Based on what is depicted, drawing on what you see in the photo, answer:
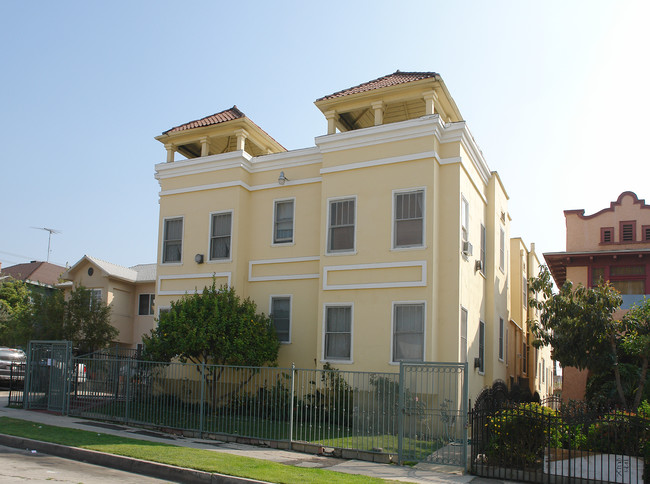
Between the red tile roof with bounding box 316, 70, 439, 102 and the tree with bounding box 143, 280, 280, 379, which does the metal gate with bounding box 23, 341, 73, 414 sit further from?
the red tile roof with bounding box 316, 70, 439, 102

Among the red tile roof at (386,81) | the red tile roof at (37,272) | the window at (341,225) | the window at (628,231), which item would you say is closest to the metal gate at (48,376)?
the window at (341,225)

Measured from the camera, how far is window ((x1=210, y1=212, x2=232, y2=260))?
64.2 ft

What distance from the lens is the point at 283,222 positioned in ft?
63.6

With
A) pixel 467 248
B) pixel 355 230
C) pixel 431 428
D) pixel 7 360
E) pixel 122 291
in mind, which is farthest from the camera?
pixel 122 291

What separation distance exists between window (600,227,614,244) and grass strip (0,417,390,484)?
1478cm

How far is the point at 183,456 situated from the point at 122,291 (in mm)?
27073

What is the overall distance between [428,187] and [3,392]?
18294 millimetres

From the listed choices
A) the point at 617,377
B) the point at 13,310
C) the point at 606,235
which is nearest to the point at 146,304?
the point at 13,310

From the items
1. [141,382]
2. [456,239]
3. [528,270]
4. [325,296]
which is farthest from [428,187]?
[528,270]

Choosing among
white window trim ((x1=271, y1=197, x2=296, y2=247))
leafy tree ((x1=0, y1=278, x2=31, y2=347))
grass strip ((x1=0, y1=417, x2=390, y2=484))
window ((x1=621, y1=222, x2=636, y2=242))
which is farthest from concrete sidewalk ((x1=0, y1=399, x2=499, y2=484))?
leafy tree ((x1=0, y1=278, x2=31, y2=347))

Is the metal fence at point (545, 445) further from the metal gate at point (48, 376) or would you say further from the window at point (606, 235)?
the window at point (606, 235)

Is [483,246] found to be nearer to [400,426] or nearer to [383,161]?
[383,161]

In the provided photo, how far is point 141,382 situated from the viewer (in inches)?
611

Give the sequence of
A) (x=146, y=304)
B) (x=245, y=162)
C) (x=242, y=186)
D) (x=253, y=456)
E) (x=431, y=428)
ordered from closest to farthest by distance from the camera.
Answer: (x=253, y=456), (x=431, y=428), (x=242, y=186), (x=245, y=162), (x=146, y=304)
